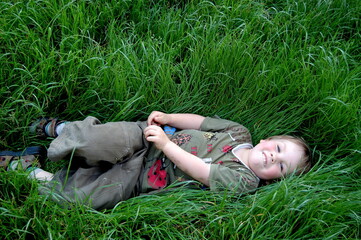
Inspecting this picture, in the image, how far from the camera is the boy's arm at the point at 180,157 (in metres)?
2.34

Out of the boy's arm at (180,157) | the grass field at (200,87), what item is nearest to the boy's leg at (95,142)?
the boy's arm at (180,157)

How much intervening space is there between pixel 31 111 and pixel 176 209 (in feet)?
3.87

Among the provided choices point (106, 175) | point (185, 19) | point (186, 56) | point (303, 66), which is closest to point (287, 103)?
point (303, 66)

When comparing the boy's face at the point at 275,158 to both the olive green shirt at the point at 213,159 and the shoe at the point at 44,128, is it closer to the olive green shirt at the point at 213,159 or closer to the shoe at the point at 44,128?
the olive green shirt at the point at 213,159

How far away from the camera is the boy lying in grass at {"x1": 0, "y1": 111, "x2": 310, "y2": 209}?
227 cm

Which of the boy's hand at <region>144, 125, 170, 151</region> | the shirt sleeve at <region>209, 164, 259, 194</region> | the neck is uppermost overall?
the boy's hand at <region>144, 125, 170, 151</region>

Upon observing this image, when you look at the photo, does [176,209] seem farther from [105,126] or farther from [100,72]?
[100,72]

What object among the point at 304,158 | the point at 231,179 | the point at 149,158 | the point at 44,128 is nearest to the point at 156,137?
the point at 149,158

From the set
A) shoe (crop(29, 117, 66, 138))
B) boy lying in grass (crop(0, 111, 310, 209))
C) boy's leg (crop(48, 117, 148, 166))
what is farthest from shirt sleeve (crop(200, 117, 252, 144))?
shoe (crop(29, 117, 66, 138))

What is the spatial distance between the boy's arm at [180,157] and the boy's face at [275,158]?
34 cm

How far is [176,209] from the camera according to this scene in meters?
2.17

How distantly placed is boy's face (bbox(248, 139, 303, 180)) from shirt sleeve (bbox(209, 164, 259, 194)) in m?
0.08

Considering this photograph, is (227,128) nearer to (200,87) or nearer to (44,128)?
(200,87)

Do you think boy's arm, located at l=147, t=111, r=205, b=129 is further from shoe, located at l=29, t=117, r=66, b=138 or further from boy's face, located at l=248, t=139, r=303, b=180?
shoe, located at l=29, t=117, r=66, b=138
